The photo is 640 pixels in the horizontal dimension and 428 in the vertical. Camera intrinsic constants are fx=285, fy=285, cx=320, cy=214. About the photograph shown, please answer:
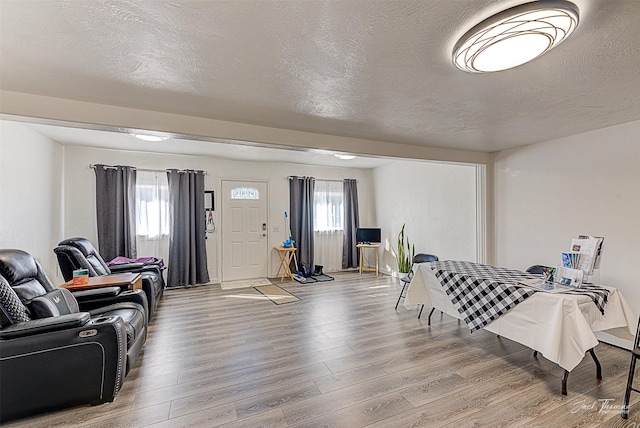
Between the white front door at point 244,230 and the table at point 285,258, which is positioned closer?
the white front door at point 244,230

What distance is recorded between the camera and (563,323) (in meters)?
2.07

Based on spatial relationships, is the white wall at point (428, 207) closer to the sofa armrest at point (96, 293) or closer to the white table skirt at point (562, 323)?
the white table skirt at point (562, 323)

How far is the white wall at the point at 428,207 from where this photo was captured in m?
4.65

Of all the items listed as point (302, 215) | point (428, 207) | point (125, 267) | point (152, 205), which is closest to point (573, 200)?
point (428, 207)

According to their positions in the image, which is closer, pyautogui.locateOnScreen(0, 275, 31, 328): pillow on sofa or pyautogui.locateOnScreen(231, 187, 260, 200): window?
pyautogui.locateOnScreen(0, 275, 31, 328): pillow on sofa

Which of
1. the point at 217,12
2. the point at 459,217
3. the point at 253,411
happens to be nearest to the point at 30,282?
the point at 253,411

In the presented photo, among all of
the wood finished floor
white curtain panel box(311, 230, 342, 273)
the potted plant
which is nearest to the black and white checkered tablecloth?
the wood finished floor

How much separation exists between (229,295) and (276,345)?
2.18m

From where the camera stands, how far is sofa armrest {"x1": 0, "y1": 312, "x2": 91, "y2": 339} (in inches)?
71.9

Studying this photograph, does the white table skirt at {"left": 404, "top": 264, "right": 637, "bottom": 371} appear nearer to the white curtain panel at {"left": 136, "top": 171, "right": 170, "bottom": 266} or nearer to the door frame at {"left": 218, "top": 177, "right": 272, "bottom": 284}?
the door frame at {"left": 218, "top": 177, "right": 272, "bottom": 284}

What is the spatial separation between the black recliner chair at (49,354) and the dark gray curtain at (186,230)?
9.84 feet

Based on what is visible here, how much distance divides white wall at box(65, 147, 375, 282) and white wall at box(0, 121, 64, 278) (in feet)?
0.62

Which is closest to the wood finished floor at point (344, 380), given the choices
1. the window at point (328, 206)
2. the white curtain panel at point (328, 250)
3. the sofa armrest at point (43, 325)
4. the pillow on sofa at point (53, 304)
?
the sofa armrest at point (43, 325)

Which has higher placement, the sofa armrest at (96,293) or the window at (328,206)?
the window at (328,206)
